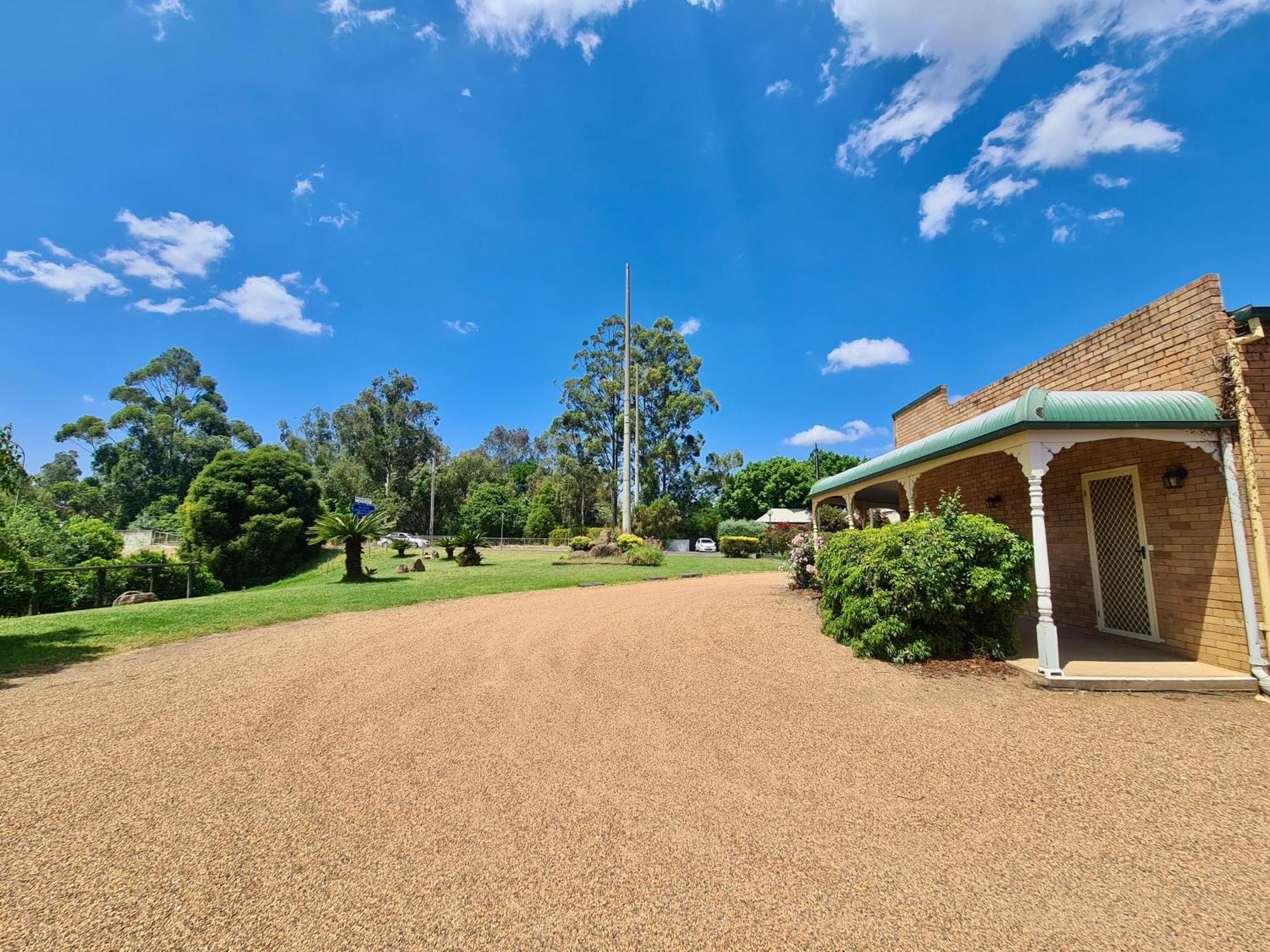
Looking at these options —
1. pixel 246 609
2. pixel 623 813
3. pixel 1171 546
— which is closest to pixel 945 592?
pixel 1171 546

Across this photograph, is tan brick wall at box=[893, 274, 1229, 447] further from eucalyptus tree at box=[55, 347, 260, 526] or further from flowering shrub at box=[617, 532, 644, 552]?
eucalyptus tree at box=[55, 347, 260, 526]

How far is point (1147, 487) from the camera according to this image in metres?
6.25

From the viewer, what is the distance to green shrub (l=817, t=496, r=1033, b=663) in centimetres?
598

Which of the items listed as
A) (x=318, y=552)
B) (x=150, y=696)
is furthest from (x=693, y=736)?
(x=318, y=552)

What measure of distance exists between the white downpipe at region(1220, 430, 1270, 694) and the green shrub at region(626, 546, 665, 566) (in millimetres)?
17955

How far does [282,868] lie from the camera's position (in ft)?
8.19

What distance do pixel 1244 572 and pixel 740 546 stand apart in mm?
24574

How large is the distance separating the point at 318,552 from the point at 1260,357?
30.4 m

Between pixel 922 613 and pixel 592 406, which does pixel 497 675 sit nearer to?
pixel 922 613

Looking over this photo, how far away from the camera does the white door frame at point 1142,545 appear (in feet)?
20.5

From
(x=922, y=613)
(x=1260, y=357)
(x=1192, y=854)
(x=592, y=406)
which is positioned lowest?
(x=1192, y=854)

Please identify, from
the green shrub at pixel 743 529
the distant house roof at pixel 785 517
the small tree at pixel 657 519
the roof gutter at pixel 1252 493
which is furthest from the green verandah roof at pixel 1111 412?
the small tree at pixel 657 519

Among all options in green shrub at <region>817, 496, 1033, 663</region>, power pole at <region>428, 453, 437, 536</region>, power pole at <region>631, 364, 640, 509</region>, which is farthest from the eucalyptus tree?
green shrub at <region>817, 496, 1033, 663</region>

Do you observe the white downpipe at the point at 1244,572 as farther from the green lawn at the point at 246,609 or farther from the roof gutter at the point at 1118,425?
the green lawn at the point at 246,609
